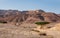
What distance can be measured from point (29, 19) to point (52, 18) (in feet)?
71.5

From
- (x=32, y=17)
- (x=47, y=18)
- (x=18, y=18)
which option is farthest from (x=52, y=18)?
(x=18, y=18)

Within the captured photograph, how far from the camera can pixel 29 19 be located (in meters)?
133

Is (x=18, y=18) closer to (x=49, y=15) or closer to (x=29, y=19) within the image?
(x=29, y=19)

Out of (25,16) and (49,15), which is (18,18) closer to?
(25,16)

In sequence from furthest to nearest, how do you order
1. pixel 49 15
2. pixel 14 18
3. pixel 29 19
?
pixel 49 15 < pixel 14 18 < pixel 29 19

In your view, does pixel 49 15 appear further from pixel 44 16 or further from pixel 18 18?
pixel 18 18

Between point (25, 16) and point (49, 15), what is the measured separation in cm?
2153

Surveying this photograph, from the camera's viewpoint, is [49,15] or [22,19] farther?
[49,15]

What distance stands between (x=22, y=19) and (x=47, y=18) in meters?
21.0

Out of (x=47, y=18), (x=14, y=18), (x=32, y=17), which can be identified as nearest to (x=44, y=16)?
(x=47, y=18)

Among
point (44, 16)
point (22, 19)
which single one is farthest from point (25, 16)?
point (44, 16)

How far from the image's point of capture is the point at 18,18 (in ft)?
457

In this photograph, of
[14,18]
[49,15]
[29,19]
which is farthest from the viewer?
[49,15]

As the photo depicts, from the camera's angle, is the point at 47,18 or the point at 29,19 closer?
the point at 29,19
